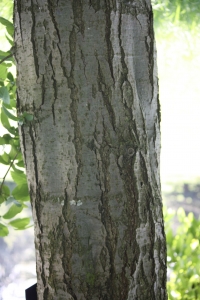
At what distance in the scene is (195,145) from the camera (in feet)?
9.20

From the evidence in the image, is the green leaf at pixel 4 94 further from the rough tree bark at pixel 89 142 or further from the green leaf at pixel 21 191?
the green leaf at pixel 21 191

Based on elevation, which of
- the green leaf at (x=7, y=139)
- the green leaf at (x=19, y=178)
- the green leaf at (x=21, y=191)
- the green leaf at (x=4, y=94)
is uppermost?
the green leaf at (x=4, y=94)

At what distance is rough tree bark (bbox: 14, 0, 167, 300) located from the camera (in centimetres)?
50

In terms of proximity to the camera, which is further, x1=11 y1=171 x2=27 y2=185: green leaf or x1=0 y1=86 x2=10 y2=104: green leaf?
x1=11 y1=171 x2=27 y2=185: green leaf

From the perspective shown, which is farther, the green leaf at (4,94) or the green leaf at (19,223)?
the green leaf at (19,223)

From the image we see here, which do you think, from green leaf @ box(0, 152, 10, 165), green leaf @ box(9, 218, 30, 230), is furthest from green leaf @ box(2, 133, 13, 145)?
green leaf @ box(9, 218, 30, 230)

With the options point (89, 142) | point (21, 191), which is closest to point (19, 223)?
point (21, 191)

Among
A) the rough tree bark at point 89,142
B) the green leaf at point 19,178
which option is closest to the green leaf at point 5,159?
the green leaf at point 19,178

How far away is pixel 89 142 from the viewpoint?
19.7 inches

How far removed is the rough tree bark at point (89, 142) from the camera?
0.50 metres

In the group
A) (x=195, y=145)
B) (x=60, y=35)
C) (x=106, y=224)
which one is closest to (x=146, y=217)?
(x=106, y=224)

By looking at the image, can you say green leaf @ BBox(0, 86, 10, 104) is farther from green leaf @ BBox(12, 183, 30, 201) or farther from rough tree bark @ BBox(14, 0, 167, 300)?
green leaf @ BBox(12, 183, 30, 201)

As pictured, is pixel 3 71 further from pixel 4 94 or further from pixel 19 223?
pixel 19 223

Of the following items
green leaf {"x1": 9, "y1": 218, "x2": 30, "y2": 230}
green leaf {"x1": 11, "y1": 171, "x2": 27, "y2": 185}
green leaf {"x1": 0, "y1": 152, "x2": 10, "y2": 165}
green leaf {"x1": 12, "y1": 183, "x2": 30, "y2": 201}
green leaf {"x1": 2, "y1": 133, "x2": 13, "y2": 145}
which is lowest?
green leaf {"x1": 9, "y1": 218, "x2": 30, "y2": 230}
